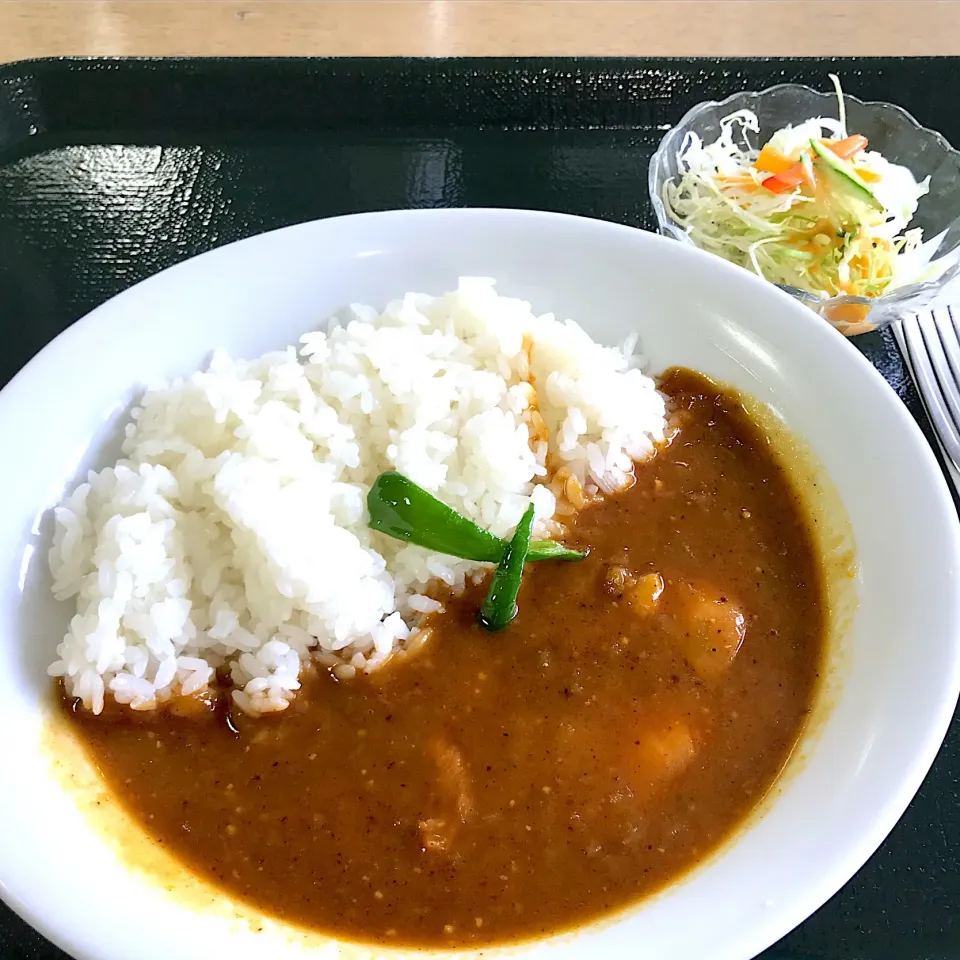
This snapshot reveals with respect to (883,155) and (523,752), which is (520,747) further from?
(883,155)

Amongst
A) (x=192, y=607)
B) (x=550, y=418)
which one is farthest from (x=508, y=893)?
(x=550, y=418)

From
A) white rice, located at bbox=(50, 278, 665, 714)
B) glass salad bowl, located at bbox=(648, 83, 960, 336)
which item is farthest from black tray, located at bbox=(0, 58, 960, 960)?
white rice, located at bbox=(50, 278, 665, 714)

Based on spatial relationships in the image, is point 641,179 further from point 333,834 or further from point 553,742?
point 333,834

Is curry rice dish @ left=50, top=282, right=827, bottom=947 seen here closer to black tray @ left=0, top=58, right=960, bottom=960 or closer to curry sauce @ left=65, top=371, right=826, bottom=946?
curry sauce @ left=65, top=371, right=826, bottom=946

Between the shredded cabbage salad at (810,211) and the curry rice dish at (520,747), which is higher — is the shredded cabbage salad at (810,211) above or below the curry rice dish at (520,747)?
above

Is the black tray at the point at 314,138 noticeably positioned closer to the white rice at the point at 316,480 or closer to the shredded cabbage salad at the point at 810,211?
the shredded cabbage salad at the point at 810,211

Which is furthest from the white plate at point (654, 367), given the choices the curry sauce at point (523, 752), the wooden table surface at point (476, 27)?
the wooden table surface at point (476, 27)

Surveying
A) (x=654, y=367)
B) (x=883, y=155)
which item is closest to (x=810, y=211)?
(x=883, y=155)
